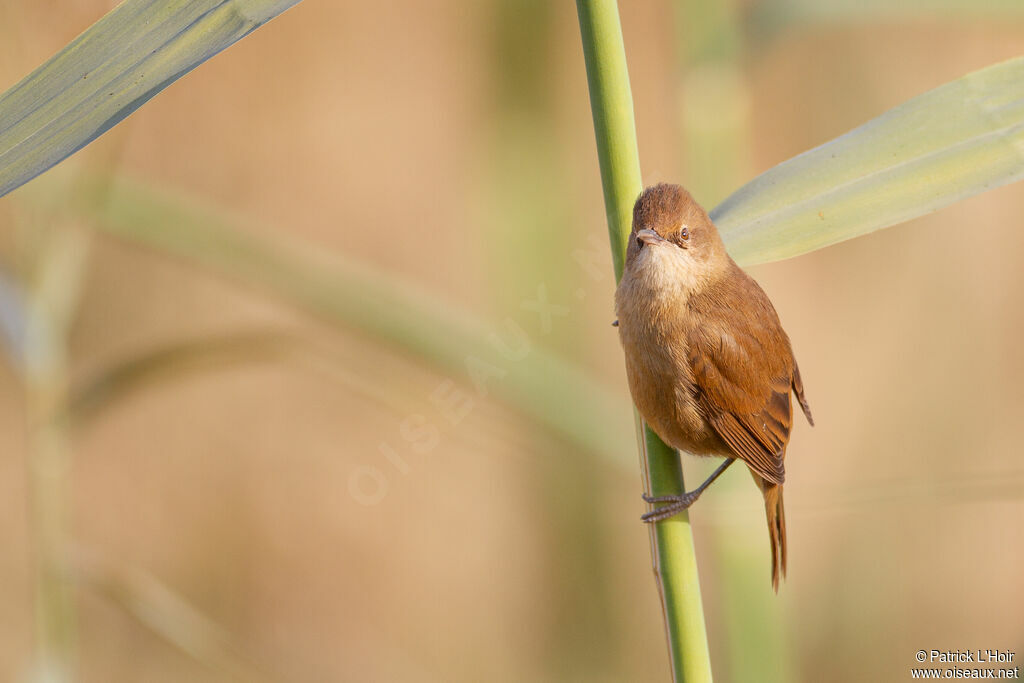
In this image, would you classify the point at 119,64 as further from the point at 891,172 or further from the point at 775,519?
the point at 775,519

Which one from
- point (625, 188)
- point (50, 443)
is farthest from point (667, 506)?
point (50, 443)

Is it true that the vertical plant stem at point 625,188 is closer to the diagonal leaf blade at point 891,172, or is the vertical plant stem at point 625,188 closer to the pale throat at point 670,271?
the diagonal leaf blade at point 891,172

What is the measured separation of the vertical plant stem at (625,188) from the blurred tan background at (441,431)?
138 cm

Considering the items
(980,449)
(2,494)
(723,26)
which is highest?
(723,26)

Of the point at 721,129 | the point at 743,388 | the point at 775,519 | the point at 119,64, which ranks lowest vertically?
the point at 775,519

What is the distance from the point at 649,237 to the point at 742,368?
0.79 feet

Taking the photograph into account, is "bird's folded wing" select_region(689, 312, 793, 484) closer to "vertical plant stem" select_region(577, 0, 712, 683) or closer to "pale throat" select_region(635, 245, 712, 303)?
"pale throat" select_region(635, 245, 712, 303)

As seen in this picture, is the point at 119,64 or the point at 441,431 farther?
the point at 441,431

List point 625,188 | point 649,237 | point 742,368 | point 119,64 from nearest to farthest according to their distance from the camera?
1. point 119,64
2. point 625,188
3. point 649,237
4. point 742,368

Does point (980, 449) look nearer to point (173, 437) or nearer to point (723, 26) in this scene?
point (723, 26)

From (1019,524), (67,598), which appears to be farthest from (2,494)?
(1019,524)

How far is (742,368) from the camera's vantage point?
1140mm

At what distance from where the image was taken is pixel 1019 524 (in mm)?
2873

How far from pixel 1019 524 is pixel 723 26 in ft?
8.04
